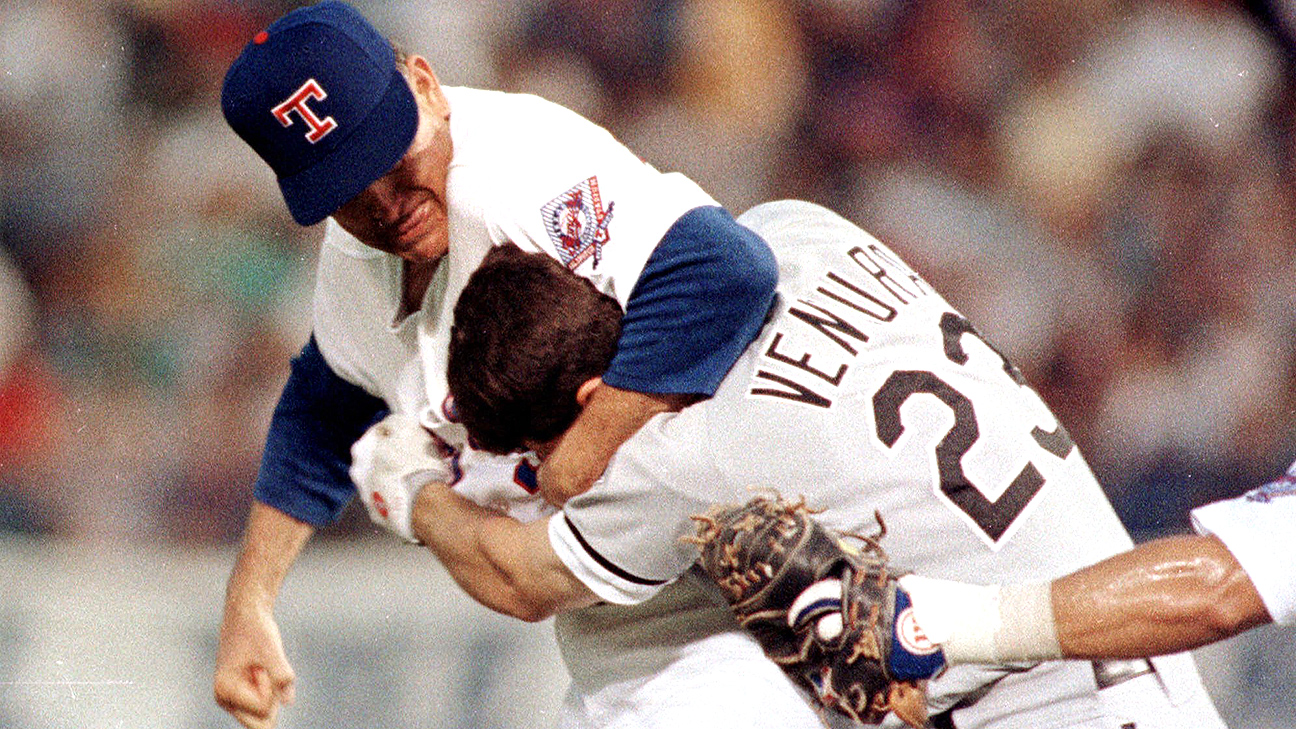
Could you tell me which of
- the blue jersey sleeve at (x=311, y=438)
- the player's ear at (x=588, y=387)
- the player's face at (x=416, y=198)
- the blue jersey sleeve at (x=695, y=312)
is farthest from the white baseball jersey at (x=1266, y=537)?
the blue jersey sleeve at (x=311, y=438)

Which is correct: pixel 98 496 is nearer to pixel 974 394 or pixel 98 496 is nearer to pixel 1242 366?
pixel 974 394

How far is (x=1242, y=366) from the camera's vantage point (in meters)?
2.99

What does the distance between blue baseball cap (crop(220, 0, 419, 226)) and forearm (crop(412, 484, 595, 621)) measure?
1.15ft

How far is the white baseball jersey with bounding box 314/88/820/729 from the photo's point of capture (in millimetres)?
1406

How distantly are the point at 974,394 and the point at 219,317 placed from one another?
5.73 feet

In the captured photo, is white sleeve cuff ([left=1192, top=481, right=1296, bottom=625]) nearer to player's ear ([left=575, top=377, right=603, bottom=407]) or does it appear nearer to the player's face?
player's ear ([left=575, top=377, right=603, bottom=407])

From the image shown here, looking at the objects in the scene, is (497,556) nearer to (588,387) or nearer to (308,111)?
(588,387)

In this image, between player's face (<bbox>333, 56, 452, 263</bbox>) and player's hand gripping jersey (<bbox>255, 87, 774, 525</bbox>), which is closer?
player's hand gripping jersey (<bbox>255, 87, 774, 525</bbox>)

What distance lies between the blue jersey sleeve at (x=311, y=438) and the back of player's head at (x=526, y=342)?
50 centimetres

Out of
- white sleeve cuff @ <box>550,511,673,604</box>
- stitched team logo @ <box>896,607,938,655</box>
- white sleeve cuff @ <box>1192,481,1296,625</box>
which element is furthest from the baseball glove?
white sleeve cuff @ <box>1192,481,1296,625</box>

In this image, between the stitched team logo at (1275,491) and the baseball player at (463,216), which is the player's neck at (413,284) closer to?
the baseball player at (463,216)

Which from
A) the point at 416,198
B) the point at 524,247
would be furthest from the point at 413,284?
the point at 524,247

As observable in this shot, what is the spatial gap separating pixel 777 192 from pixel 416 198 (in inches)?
57.2

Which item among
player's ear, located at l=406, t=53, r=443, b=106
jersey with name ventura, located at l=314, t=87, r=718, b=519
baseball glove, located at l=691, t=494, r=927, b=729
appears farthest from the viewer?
player's ear, located at l=406, t=53, r=443, b=106
